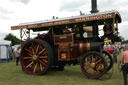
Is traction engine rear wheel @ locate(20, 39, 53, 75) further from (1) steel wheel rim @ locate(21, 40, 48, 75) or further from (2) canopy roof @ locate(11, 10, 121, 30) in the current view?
(2) canopy roof @ locate(11, 10, 121, 30)

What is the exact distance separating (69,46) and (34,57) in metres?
1.43

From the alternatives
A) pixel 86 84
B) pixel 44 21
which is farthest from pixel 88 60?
pixel 44 21

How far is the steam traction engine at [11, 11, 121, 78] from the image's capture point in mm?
5734

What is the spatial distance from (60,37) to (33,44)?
45.5 inches

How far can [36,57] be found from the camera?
6617mm

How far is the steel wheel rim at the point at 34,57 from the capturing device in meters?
6.52

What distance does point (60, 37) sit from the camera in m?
6.44

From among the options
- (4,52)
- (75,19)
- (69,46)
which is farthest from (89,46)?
(4,52)

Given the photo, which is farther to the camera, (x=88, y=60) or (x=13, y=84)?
(x=88, y=60)

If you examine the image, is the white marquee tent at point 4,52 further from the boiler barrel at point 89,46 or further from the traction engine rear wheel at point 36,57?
the boiler barrel at point 89,46

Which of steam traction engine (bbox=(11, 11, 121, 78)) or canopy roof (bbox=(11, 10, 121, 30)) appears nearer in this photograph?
canopy roof (bbox=(11, 10, 121, 30))

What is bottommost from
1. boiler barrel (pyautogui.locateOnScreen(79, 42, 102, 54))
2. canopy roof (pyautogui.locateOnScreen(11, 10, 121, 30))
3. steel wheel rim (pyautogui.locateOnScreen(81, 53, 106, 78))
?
steel wheel rim (pyautogui.locateOnScreen(81, 53, 106, 78))

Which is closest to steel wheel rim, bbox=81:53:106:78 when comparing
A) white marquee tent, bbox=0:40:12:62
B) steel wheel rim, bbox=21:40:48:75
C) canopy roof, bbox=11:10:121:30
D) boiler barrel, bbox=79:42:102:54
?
boiler barrel, bbox=79:42:102:54

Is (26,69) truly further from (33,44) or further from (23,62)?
(33,44)
